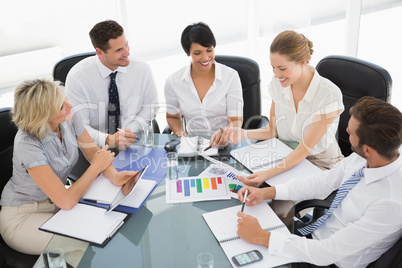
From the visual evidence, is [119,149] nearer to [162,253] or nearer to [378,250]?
[162,253]

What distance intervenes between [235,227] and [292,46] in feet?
3.60

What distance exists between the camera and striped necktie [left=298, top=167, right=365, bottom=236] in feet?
5.29

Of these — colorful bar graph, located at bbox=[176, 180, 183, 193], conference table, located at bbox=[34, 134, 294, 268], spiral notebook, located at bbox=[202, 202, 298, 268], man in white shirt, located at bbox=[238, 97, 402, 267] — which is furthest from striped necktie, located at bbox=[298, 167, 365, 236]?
colorful bar graph, located at bbox=[176, 180, 183, 193]

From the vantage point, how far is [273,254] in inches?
57.6

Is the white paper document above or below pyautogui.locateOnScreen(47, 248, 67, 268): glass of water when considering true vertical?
above

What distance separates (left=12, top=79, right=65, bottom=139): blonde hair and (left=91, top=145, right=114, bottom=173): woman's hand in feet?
0.95

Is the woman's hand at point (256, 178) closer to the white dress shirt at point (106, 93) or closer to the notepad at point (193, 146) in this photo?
the notepad at point (193, 146)

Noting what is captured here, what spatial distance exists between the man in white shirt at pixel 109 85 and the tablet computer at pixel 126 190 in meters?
0.78

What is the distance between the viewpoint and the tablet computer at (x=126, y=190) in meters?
1.69

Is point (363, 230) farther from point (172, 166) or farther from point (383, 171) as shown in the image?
point (172, 166)

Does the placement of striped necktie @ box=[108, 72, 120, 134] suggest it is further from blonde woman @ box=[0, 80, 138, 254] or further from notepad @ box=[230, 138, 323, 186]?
notepad @ box=[230, 138, 323, 186]

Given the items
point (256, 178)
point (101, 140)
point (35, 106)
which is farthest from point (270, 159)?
point (35, 106)

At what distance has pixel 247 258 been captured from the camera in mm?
1434

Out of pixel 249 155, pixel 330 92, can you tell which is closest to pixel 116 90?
pixel 249 155
